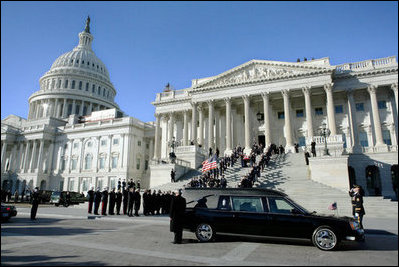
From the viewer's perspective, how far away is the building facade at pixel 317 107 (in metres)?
34.5

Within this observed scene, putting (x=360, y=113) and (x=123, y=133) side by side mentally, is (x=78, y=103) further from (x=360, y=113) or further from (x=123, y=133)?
(x=360, y=113)

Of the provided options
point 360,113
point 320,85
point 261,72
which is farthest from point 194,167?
point 360,113

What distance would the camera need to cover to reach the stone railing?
125 feet

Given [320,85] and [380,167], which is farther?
[320,85]

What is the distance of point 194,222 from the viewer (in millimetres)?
9992

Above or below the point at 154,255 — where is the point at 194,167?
above

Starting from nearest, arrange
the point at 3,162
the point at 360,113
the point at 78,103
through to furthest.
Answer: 1. the point at 360,113
2. the point at 3,162
3. the point at 78,103

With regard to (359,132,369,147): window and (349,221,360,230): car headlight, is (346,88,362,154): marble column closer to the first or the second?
(359,132,369,147): window

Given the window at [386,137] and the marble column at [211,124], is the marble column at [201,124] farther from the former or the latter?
the window at [386,137]

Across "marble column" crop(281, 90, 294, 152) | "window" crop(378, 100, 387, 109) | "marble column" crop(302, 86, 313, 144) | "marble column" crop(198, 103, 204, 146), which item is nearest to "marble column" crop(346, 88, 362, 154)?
"window" crop(378, 100, 387, 109)

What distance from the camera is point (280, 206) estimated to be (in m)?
9.29

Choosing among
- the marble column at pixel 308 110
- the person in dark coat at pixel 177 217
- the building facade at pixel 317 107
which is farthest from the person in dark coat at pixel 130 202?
the marble column at pixel 308 110

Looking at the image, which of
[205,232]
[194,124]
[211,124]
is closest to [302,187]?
[205,232]

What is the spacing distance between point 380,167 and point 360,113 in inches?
416
